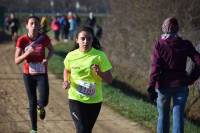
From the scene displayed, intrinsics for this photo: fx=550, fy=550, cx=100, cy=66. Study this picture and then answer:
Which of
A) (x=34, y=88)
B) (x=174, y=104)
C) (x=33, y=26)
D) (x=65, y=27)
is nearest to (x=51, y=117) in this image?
(x=34, y=88)

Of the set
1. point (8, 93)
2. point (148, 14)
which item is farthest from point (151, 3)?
point (8, 93)

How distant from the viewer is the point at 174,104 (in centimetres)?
764

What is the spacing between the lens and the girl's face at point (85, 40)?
6664mm

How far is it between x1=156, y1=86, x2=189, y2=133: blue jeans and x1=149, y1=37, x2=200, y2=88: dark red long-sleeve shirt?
0.34 ft

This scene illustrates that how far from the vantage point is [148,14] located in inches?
828

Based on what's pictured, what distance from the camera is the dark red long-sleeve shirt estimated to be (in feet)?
24.5

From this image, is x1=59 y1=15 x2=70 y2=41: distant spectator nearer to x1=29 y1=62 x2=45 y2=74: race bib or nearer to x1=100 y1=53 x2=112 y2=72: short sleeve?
x1=29 y1=62 x2=45 y2=74: race bib

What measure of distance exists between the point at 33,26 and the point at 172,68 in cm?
236

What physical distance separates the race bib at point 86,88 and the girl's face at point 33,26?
2.01 meters

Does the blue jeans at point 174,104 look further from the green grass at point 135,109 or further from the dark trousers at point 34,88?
the green grass at point 135,109

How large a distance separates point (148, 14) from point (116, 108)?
9.29m

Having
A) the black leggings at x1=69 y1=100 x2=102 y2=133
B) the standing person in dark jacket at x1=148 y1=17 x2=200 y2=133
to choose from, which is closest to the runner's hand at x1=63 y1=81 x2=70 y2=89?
the black leggings at x1=69 y1=100 x2=102 y2=133

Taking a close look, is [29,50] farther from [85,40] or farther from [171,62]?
[171,62]

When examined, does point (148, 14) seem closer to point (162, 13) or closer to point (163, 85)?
point (162, 13)
